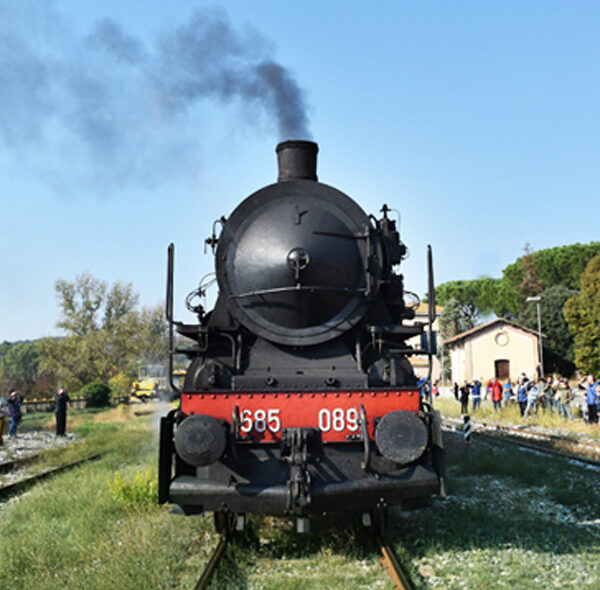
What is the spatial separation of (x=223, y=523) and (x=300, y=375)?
58.5 inches

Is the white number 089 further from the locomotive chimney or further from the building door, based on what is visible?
the building door

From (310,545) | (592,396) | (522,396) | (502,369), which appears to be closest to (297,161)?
(310,545)

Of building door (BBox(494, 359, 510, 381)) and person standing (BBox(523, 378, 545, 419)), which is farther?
building door (BBox(494, 359, 510, 381))

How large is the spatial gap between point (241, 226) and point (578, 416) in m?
15.8

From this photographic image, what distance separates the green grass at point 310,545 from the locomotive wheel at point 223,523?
0.48 feet

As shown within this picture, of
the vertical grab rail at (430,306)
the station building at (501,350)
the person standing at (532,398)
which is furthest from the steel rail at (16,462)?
the station building at (501,350)

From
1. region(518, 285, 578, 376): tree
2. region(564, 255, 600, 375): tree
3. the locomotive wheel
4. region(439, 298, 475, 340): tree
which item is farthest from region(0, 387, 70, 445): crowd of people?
region(439, 298, 475, 340): tree

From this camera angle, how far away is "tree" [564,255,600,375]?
2369cm

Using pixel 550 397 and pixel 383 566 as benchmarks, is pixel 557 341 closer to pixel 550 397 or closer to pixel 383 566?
pixel 550 397

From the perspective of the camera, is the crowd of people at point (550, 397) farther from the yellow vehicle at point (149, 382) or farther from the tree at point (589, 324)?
the yellow vehicle at point (149, 382)

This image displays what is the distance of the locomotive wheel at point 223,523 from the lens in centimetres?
518

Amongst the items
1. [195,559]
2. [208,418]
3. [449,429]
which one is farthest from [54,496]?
[449,429]

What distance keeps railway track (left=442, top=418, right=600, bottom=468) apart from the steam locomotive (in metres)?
6.15

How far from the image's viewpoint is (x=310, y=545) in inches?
208
